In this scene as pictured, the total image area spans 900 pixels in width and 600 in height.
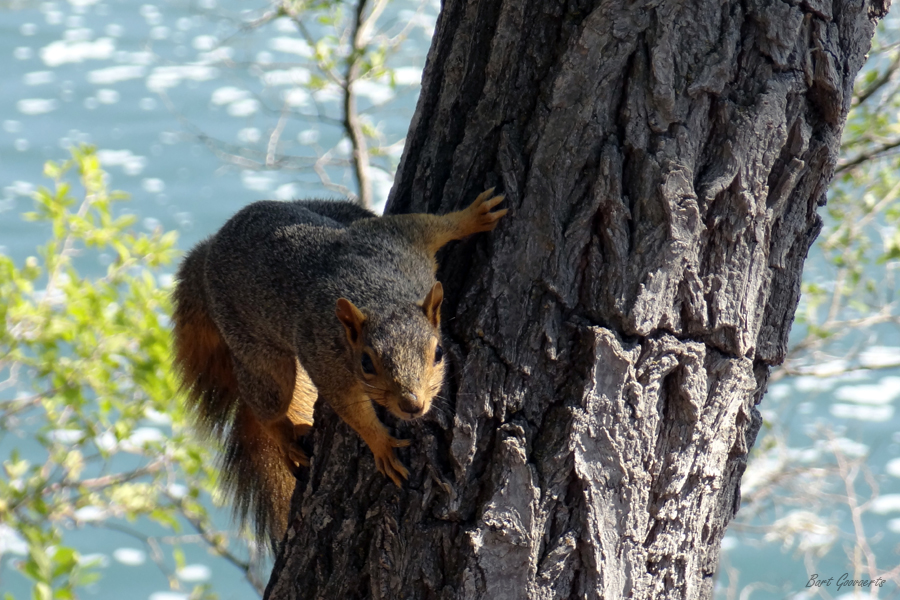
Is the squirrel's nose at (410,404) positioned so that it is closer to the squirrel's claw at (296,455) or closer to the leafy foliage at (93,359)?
the squirrel's claw at (296,455)

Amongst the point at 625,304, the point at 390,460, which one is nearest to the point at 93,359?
the point at 390,460

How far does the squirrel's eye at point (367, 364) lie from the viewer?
1852 mm

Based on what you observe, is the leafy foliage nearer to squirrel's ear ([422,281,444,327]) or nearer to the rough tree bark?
squirrel's ear ([422,281,444,327])

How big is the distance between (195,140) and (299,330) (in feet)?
12.5

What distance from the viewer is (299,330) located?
6.94 feet

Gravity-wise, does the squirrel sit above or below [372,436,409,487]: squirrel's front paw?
above

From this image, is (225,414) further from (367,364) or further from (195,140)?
(195,140)

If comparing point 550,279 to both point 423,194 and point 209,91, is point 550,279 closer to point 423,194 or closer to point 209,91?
point 423,194

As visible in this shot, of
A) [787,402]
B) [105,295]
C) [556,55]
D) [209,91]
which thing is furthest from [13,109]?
[556,55]

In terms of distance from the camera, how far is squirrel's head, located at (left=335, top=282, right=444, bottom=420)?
1.66 metres

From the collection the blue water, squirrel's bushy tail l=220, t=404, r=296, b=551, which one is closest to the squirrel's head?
squirrel's bushy tail l=220, t=404, r=296, b=551

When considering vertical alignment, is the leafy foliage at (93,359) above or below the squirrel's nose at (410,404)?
above

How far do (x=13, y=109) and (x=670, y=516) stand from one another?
→ 7512mm

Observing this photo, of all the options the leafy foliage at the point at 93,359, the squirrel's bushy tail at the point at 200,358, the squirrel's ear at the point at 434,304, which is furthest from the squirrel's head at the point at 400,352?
the leafy foliage at the point at 93,359
